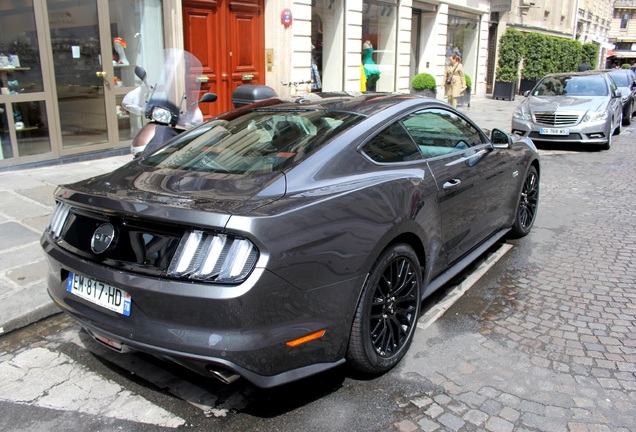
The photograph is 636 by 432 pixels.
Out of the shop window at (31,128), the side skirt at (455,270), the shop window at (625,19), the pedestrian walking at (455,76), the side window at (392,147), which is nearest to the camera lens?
the side window at (392,147)

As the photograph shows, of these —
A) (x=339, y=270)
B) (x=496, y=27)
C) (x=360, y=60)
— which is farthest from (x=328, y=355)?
(x=496, y=27)

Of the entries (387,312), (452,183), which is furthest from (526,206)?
(387,312)

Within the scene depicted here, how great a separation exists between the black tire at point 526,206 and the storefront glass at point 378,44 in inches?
425

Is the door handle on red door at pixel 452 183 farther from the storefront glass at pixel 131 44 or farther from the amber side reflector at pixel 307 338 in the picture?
the storefront glass at pixel 131 44

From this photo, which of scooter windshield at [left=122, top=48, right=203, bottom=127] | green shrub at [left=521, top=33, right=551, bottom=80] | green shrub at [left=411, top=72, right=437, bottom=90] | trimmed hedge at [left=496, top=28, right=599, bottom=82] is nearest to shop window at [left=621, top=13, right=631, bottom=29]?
trimmed hedge at [left=496, top=28, right=599, bottom=82]

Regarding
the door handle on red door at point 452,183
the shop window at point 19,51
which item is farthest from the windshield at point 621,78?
the shop window at point 19,51

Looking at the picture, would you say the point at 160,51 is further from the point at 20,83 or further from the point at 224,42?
the point at 20,83

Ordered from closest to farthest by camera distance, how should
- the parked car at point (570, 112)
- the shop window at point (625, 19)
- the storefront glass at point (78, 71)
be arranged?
the storefront glass at point (78, 71)
the parked car at point (570, 112)
the shop window at point (625, 19)

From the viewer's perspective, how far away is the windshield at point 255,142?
3.09 meters

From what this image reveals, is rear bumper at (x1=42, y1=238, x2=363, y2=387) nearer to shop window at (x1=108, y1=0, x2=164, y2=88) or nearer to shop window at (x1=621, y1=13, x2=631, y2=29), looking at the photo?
shop window at (x1=108, y1=0, x2=164, y2=88)

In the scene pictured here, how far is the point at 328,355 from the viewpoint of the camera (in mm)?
2738

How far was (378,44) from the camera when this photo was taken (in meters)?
16.9

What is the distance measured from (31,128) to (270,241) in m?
7.16

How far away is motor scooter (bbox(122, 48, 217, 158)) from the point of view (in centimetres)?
584
